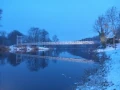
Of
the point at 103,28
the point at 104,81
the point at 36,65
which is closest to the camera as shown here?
the point at 104,81

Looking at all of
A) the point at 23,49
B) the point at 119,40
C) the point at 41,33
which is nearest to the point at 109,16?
the point at 119,40

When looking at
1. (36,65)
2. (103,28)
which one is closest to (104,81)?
(36,65)

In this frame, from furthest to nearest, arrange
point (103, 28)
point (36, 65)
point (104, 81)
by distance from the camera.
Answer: point (103, 28) < point (36, 65) < point (104, 81)

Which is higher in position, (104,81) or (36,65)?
(104,81)

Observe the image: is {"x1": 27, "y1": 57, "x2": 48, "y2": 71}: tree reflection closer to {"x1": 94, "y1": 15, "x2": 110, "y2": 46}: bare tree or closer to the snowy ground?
the snowy ground

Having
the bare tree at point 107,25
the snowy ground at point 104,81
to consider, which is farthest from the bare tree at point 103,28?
the snowy ground at point 104,81

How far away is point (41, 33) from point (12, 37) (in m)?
15.5

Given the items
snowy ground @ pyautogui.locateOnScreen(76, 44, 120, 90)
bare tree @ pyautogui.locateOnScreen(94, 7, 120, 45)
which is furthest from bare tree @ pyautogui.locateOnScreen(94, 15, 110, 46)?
snowy ground @ pyautogui.locateOnScreen(76, 44, 120, 90)

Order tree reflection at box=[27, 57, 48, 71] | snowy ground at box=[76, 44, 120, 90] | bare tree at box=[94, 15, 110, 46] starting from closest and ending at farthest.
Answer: snowy ground at box=[76, 44, 120, 90]
tree reflection at box=[27, 57, 48, 71]
bare tree at box=[94, 15, 110, 46]

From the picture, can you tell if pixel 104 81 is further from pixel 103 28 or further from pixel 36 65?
pixel 103 28

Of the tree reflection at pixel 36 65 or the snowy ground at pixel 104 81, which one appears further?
the tree reflection at pixel 36 65

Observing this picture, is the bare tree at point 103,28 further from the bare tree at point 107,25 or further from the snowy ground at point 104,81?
Answer: the snowy ground at point 104,81

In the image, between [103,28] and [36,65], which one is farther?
[103,28]

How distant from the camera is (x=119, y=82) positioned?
622 inches
